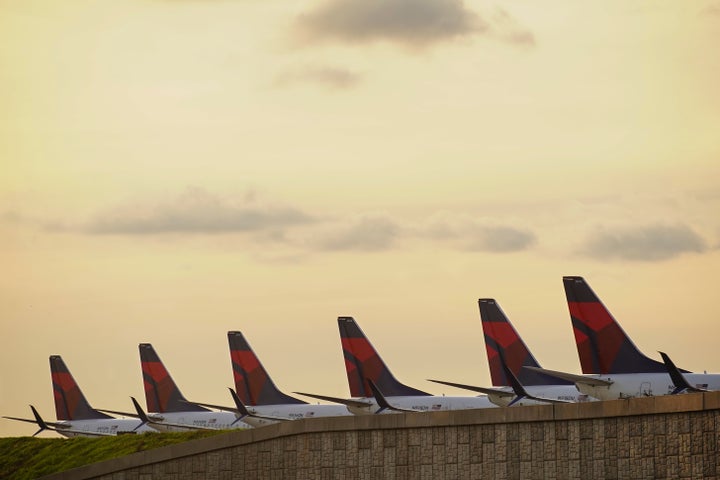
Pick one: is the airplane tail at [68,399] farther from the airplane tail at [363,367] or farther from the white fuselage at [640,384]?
the white fuselage at [640,384]

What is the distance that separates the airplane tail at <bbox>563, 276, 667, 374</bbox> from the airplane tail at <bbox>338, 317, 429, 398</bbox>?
1882 centimetres

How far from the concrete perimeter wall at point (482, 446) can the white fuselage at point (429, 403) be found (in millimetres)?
Result: 27729

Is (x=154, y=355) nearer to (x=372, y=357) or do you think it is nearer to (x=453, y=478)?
(x=372, y=357)

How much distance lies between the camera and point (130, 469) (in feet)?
162

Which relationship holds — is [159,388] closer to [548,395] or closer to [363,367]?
[363,367]

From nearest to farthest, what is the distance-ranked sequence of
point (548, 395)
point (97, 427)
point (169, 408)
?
1. point (548, 395)
2. point (169, 408)
3. point (97, 427)

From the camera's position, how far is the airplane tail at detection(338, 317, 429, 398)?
3179 inches

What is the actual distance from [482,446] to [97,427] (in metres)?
70.1

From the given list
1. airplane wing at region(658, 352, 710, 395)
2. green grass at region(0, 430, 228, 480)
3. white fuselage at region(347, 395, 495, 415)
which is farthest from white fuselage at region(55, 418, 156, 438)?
airplane wing at region(658, 352, 710, 395)

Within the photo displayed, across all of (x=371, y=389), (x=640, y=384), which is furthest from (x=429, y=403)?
(x=640, y=384)

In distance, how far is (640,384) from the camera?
191 feet

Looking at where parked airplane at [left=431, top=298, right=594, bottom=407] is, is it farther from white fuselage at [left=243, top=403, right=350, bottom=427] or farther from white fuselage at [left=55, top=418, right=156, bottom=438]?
white fuselage at [left=55, top=418, right=156, bottom=438]

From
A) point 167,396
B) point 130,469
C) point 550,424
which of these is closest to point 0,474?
point 167,396

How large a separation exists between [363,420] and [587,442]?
9318 mm
